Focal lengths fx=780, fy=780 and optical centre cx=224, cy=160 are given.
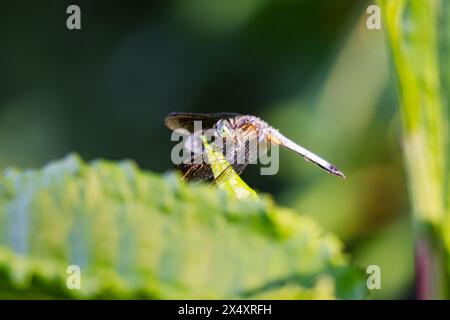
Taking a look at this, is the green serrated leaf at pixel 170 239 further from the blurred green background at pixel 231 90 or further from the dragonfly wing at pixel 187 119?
the blurred green background at pixel 231 90

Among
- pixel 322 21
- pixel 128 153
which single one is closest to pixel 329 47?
pixel 322 21

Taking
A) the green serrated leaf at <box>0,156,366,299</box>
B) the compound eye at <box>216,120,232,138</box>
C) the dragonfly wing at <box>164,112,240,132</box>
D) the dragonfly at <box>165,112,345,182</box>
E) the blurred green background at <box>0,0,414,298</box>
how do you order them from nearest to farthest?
the green serrated leaf at <box>0,156,366,299</box>, the dragonfly at <box>165,112,345,182</box>, the compound eye at <box>216,120,232,138</box>, the dragonfly wing at <box>164,112,240,132</box>, the blurred green background at <box>0,0,414,298</box>

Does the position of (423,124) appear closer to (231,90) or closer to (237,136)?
(237,136)

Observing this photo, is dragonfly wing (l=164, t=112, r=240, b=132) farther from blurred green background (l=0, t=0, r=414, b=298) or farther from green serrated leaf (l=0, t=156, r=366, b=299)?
green serrated leaf (l=0, t=156, r=366, b=299)

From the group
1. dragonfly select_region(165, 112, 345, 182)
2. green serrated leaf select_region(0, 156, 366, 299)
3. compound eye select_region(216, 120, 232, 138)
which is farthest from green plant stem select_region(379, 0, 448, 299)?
compound eye select_region(216, 120, 232, 138)

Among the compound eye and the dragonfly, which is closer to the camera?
the dragonfly

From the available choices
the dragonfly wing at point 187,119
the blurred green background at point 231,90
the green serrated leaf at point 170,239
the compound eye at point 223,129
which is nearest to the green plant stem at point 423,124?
the green serrated leaf at point 170,239

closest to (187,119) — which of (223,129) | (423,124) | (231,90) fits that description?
(223,129)
